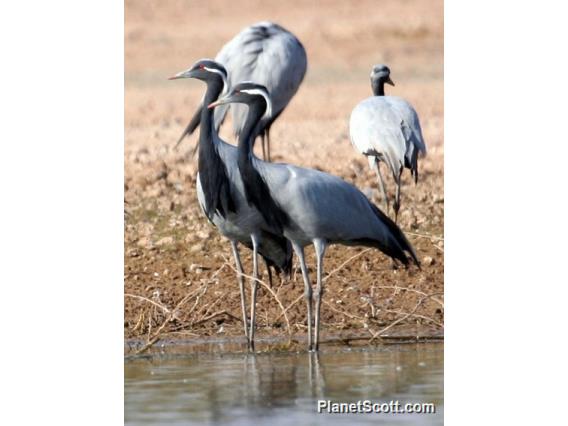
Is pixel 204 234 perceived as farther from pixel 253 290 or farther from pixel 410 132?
pixel 253 290

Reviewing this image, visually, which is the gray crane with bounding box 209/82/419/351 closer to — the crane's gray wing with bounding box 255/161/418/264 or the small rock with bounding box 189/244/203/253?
the crane's gray wing with bounding box 255/161/418/264

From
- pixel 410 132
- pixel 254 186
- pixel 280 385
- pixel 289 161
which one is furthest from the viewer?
pixel 289 161

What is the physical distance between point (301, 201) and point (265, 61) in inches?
102

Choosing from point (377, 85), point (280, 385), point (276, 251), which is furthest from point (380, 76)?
point (280, 385)

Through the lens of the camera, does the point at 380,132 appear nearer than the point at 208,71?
No

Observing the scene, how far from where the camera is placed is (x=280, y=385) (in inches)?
→ 351

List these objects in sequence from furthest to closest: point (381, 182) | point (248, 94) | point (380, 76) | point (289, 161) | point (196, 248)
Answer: point (289, 161) → point (380, 76) → point (381, 182) → point (196, 248) → point (248, 94)

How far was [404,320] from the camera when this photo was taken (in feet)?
34.2

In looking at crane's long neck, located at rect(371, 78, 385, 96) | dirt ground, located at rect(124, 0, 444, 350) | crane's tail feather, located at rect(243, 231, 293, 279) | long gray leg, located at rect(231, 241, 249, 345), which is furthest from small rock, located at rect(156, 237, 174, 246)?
crane's long neck, located at rect(371, 78, 385, 96)

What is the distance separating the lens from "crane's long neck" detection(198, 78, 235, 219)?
9.76m

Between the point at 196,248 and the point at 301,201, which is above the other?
the point at 301,201

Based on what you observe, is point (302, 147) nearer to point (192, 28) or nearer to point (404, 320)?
point (192, 28)
